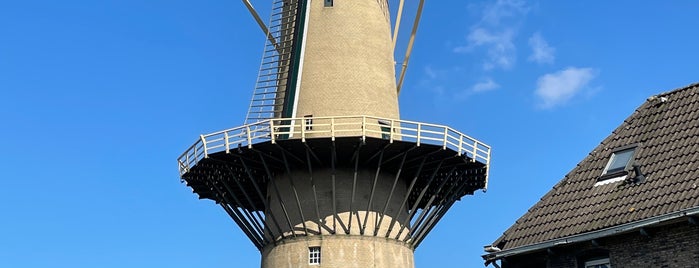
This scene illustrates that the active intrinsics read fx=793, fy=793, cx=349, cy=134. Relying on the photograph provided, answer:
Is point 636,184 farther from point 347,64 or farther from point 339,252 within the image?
point 347,64

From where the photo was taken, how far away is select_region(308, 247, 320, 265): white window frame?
22703mm

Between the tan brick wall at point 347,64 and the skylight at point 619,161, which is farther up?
the tan brick wall at point 347,64

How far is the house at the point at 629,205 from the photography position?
584 inches

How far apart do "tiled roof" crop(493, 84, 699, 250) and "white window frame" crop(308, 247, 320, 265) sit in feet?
21.9

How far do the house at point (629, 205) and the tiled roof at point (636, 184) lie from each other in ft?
0.07

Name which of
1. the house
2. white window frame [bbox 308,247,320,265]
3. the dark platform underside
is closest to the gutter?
the house

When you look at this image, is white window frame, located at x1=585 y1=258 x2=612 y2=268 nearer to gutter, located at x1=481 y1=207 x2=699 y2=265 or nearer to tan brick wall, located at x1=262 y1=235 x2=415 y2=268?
gutter, located at x1=481 y1=207 x2=699 y2=265

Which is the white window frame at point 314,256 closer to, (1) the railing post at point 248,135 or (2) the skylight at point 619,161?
(1) the railing post at point 248,135

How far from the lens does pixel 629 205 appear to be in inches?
625

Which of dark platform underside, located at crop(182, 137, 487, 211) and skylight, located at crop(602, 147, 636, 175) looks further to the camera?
dark platform underside, located at crop(182, 137, 487, 211)

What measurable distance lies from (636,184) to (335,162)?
921cm

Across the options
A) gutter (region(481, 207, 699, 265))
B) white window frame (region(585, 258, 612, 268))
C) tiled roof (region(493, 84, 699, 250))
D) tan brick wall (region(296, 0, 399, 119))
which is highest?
tan brick wall (region(296, 0, 399, 119))

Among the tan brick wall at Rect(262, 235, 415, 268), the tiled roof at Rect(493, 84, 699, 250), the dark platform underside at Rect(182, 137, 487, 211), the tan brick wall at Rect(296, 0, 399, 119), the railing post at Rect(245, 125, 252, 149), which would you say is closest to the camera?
the tiled roof at Rect(493, 84, 699, 250)

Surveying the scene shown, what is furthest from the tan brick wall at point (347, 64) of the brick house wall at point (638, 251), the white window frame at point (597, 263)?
the white window frame at point (597, 263)
